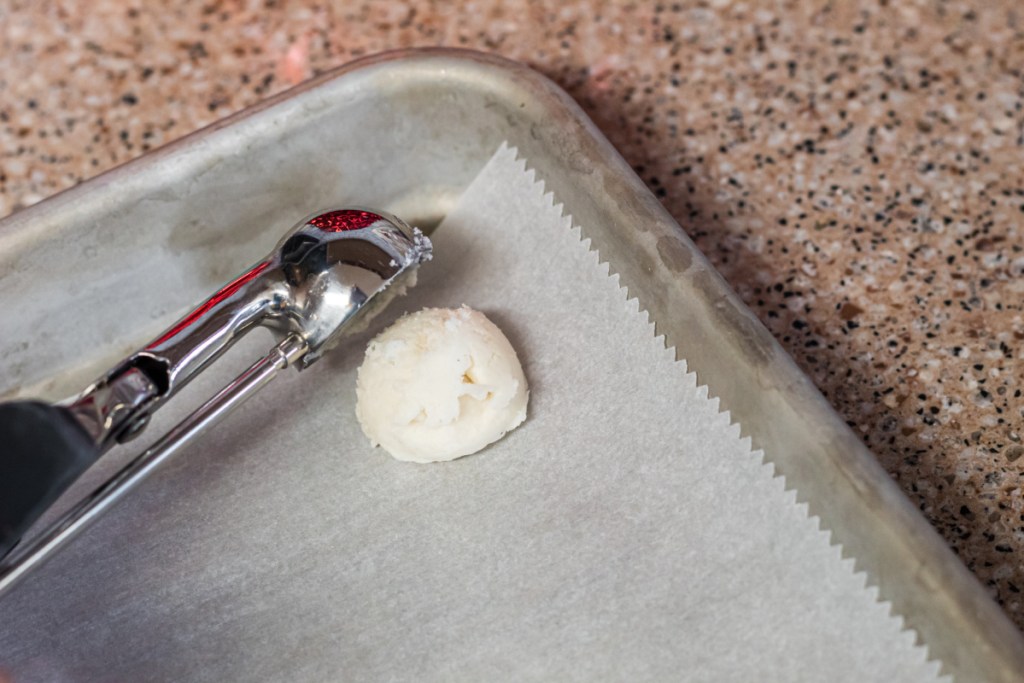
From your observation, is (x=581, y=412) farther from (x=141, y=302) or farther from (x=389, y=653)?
(x=141, y=302)

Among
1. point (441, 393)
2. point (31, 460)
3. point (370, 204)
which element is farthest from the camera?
point (370, 204)

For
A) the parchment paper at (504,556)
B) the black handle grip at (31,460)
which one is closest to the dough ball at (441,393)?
→ the parchment paper at (504,556)

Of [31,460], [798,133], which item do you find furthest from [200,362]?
[798,133]

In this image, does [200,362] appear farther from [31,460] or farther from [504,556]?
[504,556]

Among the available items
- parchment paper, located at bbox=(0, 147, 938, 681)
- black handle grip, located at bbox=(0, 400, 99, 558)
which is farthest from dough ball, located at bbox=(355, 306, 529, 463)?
black handle grip, located at bbox=(0, 400, 99, 558)

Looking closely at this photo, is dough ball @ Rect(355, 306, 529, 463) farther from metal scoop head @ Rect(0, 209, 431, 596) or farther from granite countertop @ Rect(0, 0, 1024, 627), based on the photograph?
granite countertop @ Rect(0, 0, 1024, 627)

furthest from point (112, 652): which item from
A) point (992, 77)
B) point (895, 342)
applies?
point (992, 77)
